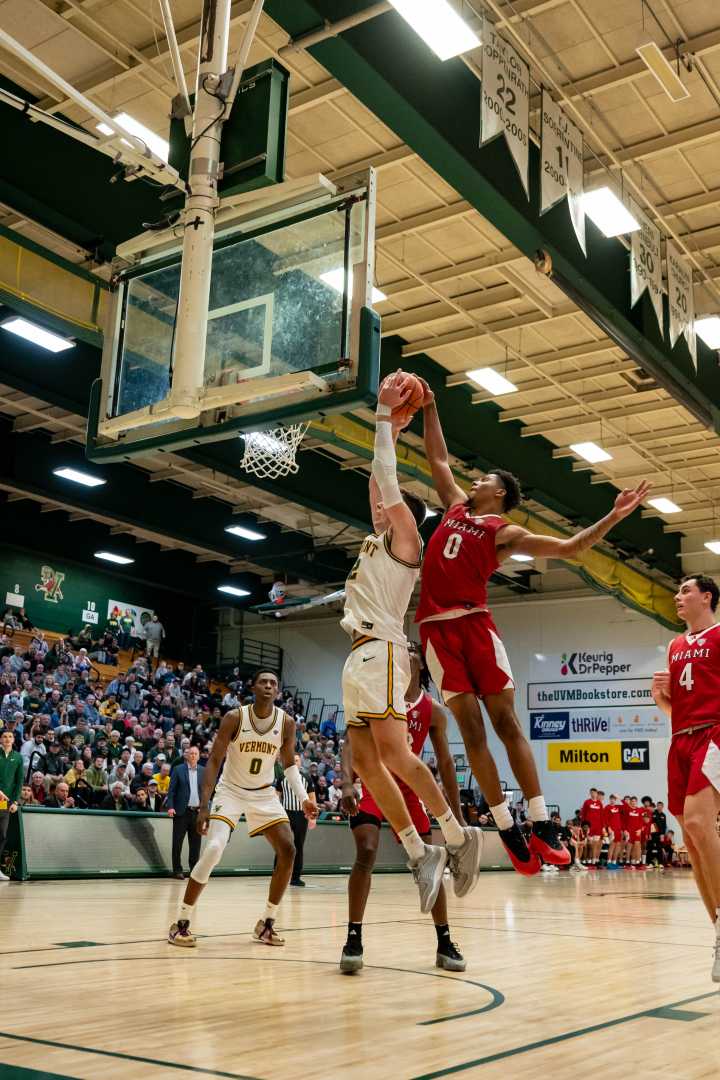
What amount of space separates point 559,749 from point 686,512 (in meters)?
8.89

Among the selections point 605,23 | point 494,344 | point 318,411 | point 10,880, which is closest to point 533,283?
point 494,344

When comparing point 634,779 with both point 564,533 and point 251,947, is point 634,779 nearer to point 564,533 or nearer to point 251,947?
point 564,533

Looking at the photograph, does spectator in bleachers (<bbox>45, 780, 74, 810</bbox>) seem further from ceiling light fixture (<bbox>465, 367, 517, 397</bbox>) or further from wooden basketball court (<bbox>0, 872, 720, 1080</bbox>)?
ceiling light fixture (<bbox>465, 367, 517, 397</bbox>)

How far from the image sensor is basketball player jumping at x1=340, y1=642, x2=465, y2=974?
6055mm

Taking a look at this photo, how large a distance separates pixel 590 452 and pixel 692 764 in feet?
53.6

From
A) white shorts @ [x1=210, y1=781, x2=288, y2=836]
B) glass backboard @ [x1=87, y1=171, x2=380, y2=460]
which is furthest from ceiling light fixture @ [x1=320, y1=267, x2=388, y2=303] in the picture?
white shorts @ [x1=210, y1=781, x2=288, y2=836]

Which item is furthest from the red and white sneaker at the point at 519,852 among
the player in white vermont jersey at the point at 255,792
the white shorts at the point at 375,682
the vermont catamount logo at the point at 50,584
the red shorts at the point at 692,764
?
the vermont catamount logo at the point at 50,584

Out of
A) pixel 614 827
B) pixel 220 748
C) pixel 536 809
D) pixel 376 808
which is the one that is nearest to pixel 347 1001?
pixel 536 809

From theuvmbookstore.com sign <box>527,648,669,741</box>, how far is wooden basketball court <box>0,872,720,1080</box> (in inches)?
840

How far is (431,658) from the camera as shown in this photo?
18.3 feet

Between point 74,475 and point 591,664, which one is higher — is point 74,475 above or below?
above

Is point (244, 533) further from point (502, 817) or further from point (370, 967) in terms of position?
point (502, 817)

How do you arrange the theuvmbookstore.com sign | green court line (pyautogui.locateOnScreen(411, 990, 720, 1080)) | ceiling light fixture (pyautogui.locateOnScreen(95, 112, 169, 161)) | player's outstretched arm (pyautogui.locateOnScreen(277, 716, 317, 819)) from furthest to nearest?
the theuvmbookstore.com sign → ceiling light fixture (pyautogui.locateOnScreen(95, 112, 169, 161)) → player's outstretched arm (pyautogui.locateOnScreen(277, 716, 317, 819)) → green court line (pyautogui.locateOnScreen(411, 990, 720, 1080))

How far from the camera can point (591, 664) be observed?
31672mm
